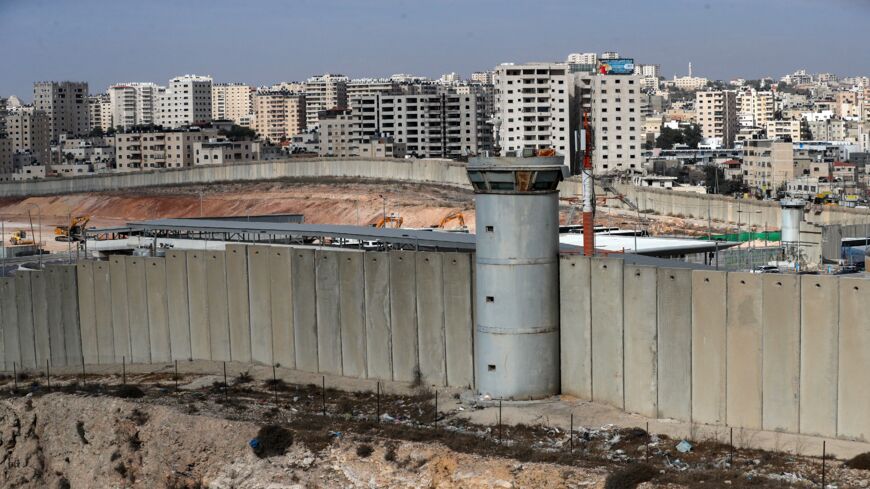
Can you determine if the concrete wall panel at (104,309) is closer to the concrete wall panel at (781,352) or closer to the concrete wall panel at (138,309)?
the concrete wall panel at (138,309)

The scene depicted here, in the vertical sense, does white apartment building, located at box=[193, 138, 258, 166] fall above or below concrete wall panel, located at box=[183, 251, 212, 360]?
above

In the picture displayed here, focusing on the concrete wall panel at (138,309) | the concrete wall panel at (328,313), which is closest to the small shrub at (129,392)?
the concrete wall panel at (328,313)

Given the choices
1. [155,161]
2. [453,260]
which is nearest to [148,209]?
[155,161]

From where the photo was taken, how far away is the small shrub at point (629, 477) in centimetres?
2522

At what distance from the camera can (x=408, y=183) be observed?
109312 millimetres

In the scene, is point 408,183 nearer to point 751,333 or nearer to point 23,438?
point 23,438

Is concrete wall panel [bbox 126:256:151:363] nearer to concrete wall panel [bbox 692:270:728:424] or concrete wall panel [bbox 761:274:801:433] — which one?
concrete wall panel [bbox 692:270:728:424]

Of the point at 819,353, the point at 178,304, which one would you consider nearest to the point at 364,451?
the point at 819,353

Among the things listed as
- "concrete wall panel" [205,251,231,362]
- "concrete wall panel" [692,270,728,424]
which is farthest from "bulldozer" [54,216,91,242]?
"concrete wall panel" [692,270,728,424]

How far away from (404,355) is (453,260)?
3.36 metres

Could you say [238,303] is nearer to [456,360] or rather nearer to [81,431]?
[81,431]

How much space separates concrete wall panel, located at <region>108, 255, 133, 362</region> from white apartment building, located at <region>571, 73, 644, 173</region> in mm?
109340

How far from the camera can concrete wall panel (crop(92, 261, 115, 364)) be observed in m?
45.4

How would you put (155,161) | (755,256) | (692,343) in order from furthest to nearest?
(155,161) < (755,256) < (692,343)
